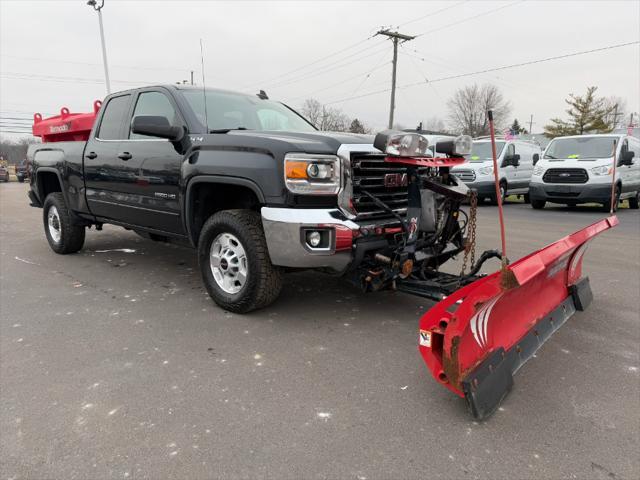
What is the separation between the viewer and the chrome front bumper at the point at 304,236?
3.37m

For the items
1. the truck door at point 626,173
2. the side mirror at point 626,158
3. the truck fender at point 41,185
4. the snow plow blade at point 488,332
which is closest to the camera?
the snow plow blade at point 488,332

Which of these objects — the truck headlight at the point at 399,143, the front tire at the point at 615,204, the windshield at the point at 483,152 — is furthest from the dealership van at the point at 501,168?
the truck headlight at the point at 399,143

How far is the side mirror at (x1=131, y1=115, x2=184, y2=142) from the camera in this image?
12.8ft

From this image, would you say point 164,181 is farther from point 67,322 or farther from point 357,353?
point 357,353

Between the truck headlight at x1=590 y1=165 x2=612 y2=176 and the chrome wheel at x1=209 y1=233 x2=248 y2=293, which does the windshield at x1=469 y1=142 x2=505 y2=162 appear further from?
the chrome wheel at x1=209 y1=233 x2=248 y2=293

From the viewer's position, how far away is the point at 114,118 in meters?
5.39

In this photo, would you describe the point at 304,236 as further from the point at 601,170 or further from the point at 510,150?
the point at 510,150

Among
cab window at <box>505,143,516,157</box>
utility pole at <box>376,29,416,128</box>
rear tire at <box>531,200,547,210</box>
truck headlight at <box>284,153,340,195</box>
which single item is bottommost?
rear tire at <box>531,200,547,210</box>

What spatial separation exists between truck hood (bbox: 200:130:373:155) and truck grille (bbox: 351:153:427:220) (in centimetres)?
17

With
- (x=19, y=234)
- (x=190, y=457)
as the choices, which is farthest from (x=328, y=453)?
(x=19, y=234)

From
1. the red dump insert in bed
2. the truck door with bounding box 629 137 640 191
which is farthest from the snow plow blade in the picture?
the truck door with bounding box 629 137 640 191

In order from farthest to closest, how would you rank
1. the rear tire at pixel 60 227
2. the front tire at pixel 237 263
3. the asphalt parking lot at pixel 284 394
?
the rear tire at pixel 60 227
the front tire at pixel 237 263
the asphalt parking lot at pixel 284 394

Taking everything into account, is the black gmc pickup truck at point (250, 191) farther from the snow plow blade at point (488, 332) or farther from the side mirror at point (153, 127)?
the snow plow blade at point (488, 332)

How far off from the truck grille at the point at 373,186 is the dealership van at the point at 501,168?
10795 millimetres
